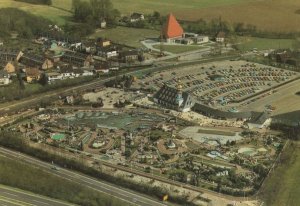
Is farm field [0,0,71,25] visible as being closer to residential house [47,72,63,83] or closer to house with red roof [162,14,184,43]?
house with red roof [162,14,184,43]

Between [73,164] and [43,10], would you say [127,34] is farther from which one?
[73,164]

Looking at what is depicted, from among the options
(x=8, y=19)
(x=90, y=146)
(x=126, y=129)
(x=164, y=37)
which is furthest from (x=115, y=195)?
(x=8, y=19)

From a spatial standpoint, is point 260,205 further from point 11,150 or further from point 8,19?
point 8,19

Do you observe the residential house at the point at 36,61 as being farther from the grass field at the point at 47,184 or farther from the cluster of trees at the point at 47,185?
the cluster of trees at the point at 47,185

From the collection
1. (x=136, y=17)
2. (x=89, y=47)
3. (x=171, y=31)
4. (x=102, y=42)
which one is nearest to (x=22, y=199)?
(x=89, y=47)

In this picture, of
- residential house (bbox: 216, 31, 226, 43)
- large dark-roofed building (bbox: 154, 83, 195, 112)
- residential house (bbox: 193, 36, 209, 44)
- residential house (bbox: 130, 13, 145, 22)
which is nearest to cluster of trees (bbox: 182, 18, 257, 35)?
residential house (bbox: 216, 31, 226, 43)

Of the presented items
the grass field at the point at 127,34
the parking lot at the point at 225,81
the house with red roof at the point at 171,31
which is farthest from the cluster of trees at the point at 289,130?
the grass field at the point at 127,34
